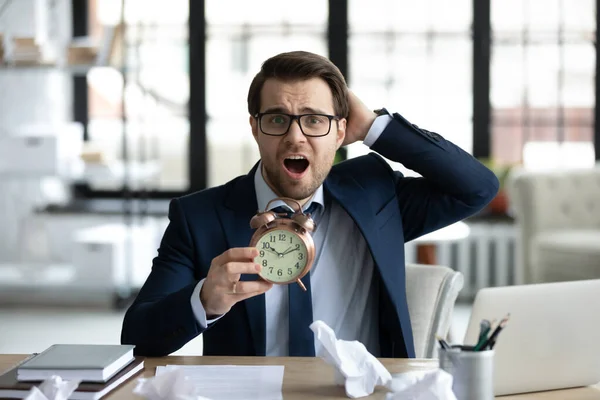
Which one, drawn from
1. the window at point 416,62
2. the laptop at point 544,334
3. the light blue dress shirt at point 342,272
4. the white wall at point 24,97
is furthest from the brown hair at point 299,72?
the white wall at point 24,97

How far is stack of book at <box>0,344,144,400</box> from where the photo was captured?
4.87ft

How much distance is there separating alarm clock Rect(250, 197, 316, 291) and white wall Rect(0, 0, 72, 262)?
4.87m

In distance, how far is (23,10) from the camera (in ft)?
20.5

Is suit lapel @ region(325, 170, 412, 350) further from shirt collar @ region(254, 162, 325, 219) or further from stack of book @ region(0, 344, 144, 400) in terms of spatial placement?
stack of book @ region(0, 344, 144, 400)

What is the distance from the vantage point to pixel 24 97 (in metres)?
6.30

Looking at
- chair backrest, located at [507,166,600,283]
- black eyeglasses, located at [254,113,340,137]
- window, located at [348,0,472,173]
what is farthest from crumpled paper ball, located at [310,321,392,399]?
window, located at [348,0,472,173]

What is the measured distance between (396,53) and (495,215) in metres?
1.27

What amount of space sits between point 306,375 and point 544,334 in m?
0.45

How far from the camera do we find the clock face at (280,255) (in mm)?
1654

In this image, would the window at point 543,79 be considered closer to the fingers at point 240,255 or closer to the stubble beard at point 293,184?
the stubble beard at point 293,184

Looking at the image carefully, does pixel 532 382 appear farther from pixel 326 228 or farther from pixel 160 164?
pixel 160 164

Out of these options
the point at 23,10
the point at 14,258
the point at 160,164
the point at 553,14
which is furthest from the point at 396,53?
the point at 14,258

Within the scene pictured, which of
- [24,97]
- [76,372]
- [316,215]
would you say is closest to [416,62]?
[24,97]

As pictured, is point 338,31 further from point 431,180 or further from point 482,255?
point 431,180
